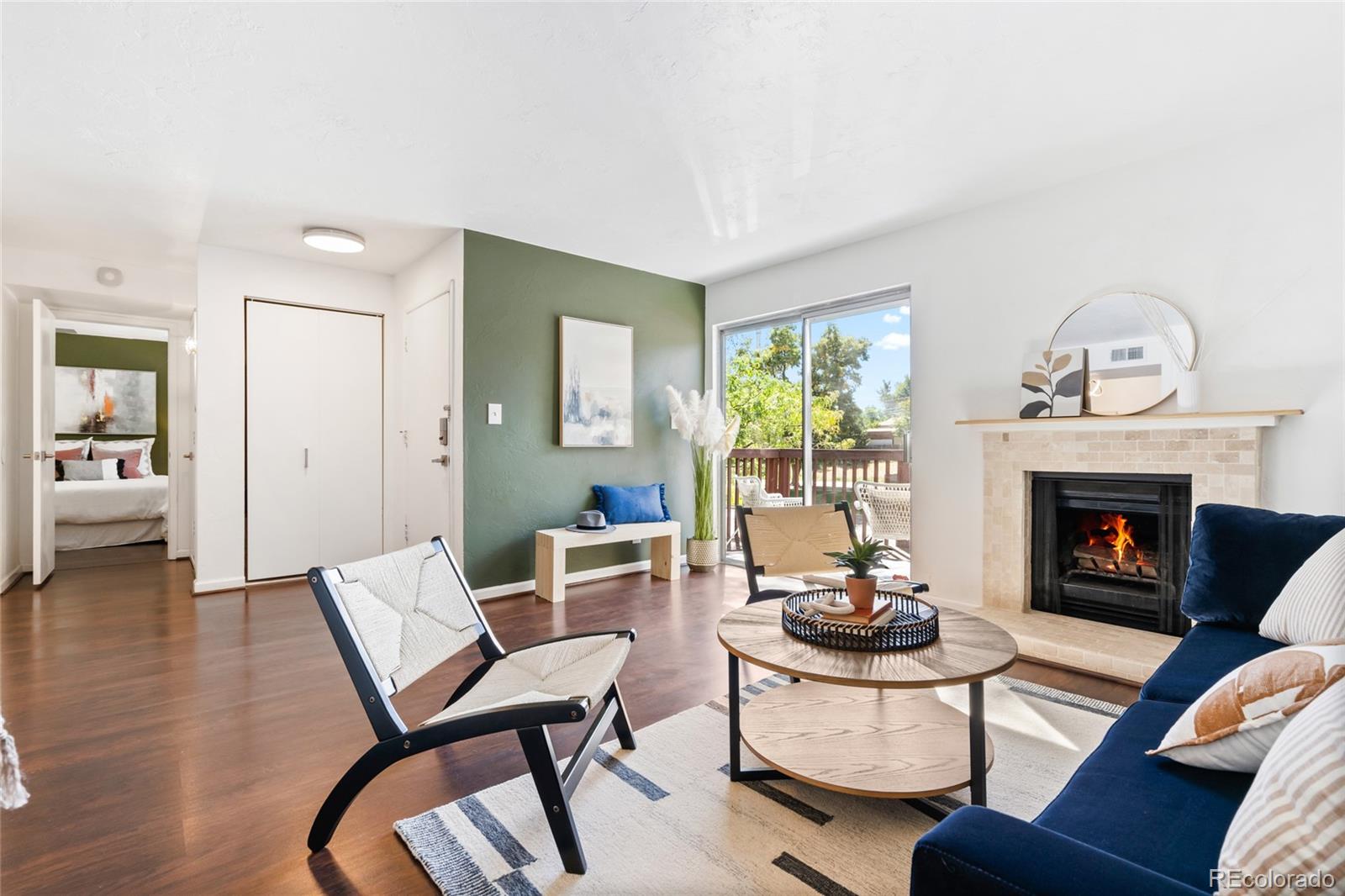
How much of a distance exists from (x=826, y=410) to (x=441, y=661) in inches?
140

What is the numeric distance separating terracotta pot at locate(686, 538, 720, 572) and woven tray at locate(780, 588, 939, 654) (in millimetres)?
3239

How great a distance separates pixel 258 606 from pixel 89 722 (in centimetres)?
172

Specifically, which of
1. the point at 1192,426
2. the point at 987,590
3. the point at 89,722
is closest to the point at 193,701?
the point at 89,722

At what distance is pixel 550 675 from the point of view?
1901 mm

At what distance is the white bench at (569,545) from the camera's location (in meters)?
4.18

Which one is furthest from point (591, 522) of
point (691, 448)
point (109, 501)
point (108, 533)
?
point (108, 533)

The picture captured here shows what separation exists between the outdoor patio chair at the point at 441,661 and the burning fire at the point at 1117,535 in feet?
9.08

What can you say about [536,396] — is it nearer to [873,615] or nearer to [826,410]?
[826,410]

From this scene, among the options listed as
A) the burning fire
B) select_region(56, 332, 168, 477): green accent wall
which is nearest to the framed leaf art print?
the burning fire

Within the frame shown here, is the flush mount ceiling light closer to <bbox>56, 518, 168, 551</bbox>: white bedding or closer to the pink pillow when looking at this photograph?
<bbox>56, 518, 168, 551</bbox>: white bedding

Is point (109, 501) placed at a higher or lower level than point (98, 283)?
lower

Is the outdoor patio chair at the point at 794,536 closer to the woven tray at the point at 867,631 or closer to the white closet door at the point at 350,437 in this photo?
the woven tray at the point at 867,631

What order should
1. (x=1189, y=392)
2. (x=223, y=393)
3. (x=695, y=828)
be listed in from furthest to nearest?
1. (x=223, y=393)
2. (x=1189, y=392)
3. (x=695, y=828)

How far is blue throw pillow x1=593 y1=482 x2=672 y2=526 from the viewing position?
4695mm
